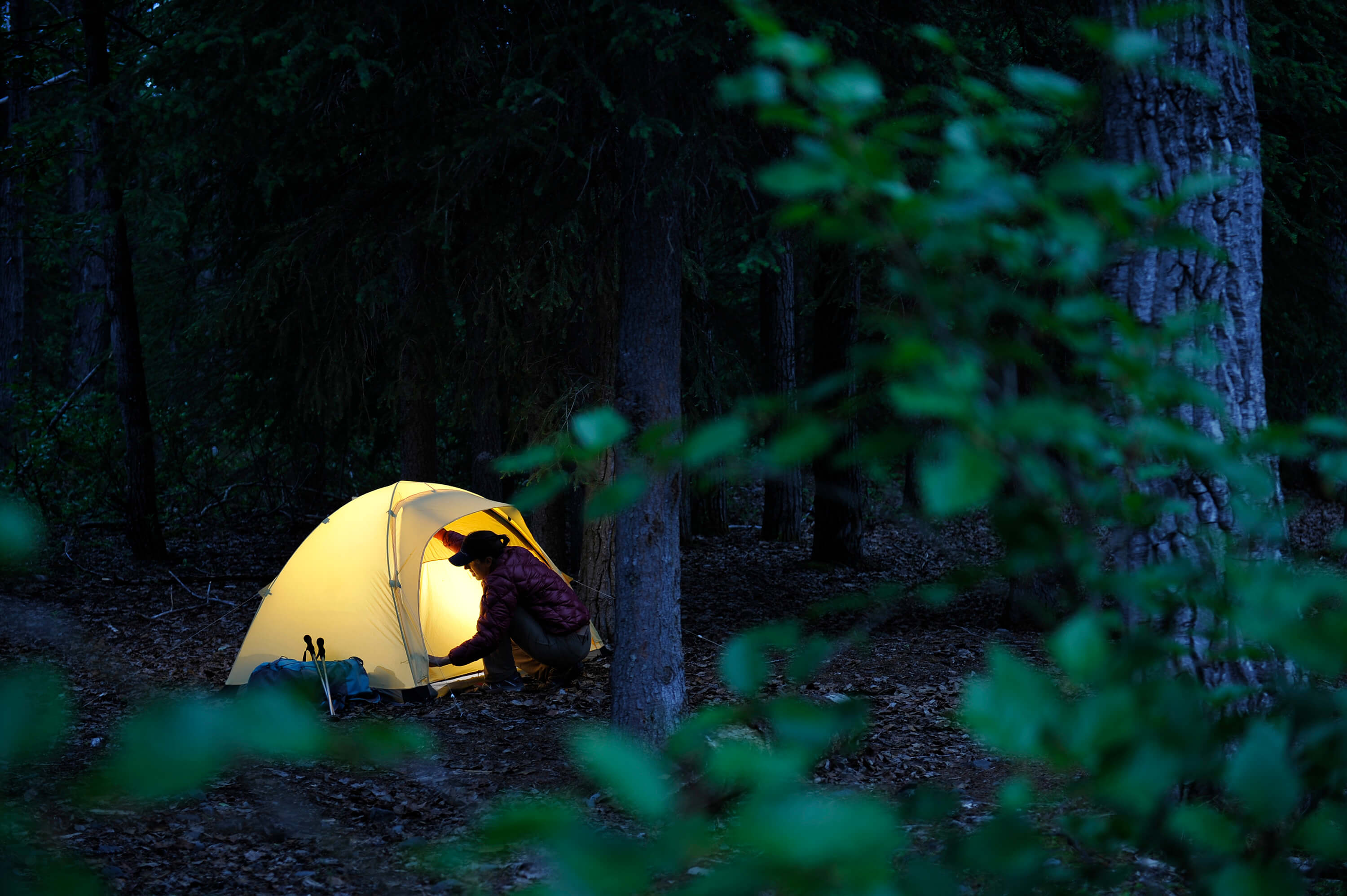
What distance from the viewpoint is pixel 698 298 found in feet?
31.5

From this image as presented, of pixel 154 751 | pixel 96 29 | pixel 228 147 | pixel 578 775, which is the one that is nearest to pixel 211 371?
pixel 96 29

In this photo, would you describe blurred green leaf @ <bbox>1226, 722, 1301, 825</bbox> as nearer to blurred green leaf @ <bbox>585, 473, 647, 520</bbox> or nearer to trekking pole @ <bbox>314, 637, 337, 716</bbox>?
blurred green leaf @ <bbox>585, 473, 647, 520</bbox>

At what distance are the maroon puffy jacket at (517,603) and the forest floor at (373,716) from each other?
0.41m

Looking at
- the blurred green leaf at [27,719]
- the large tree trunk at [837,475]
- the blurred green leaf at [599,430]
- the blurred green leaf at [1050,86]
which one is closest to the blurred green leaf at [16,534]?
the blurred green leaf at [27,719]

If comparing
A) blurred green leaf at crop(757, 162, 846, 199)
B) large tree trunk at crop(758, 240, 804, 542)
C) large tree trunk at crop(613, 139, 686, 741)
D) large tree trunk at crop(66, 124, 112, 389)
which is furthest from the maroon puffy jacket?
large tree trunk at crop(66, 124, 112, 389)

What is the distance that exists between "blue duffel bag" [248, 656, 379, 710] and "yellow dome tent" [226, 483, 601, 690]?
0.62ft

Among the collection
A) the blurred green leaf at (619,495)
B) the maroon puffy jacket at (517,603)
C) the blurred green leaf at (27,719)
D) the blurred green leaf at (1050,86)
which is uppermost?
the blurred green leaf at (1050,86)

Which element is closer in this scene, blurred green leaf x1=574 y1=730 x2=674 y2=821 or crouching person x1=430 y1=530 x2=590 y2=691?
blurred green leaf x1=574 y1=730 x2=674 y2=821

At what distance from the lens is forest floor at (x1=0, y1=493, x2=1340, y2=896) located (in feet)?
13.6

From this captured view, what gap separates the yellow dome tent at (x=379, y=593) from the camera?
6.99 m

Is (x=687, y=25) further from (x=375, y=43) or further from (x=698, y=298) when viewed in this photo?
(x=698, y=298)

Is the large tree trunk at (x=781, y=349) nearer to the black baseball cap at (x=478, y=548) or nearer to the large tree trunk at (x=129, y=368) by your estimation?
the black baseball cap at (x=478, y=548)

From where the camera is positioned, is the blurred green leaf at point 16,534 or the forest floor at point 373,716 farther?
the forest floor at point 373,716

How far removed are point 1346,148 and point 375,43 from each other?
8.89 m
